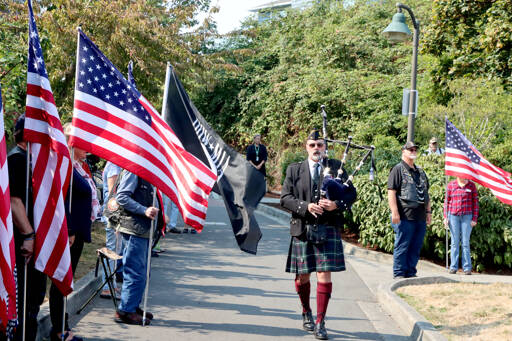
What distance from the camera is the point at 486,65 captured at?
15.3 m

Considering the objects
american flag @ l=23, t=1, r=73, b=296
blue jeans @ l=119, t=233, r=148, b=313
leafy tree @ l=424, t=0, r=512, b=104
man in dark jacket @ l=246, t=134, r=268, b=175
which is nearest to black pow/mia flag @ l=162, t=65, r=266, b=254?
blue jeans @ l=119, t=233, r=148, b=313

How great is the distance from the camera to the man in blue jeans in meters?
5.69

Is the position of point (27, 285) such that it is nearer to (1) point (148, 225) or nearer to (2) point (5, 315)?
(2) point (5, 315)

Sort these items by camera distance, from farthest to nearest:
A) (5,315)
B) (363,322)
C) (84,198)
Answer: (363,322), (84,198), (5,315)

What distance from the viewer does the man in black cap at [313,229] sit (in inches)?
225

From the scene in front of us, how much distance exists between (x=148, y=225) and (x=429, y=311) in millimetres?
3555

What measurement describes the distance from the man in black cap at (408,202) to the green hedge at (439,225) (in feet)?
6.43

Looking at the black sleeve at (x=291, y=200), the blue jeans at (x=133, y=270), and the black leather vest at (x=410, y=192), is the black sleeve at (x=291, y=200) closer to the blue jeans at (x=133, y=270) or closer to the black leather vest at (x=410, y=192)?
the blue jeans at (x=133, y=270)

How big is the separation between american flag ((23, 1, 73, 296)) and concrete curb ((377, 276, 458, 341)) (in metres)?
3.71

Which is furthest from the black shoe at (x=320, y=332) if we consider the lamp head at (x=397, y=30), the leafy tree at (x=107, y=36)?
the lamp head at (x=397, y=30)

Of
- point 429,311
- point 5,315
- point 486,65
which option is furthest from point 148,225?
point 486,65

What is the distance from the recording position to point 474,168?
9.16 metres

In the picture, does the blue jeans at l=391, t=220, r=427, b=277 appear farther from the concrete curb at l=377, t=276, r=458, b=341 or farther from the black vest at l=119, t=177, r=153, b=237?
the black vest at l=119, t=177, r=153, b=237

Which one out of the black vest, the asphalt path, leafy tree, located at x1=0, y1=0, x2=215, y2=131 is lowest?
the asphalt path
